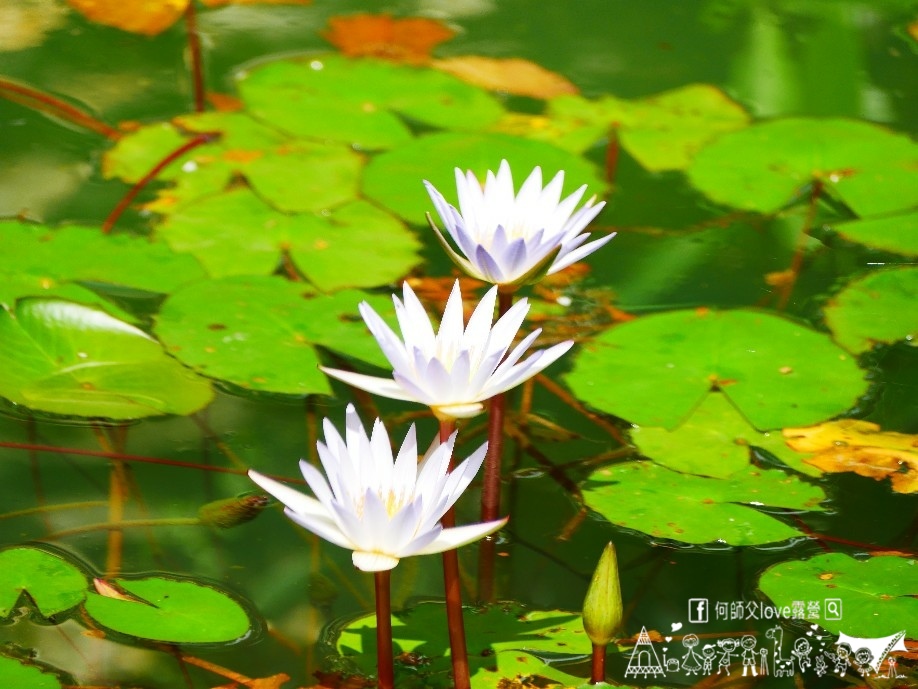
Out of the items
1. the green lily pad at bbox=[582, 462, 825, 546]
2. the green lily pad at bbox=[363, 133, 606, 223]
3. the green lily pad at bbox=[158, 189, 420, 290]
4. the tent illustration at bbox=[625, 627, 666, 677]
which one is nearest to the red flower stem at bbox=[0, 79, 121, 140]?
the green lily pad at bbox=[158, 189, 420, 290]

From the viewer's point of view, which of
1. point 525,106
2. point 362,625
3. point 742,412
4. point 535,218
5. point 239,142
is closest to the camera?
point 362,625

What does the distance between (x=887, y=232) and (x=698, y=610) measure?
140 centimetres

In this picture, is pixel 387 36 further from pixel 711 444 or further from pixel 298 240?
pixel 711 444

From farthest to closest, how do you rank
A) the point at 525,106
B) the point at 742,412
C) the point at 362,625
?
the point at 525,106, the point at 742,412, the point at 362,625

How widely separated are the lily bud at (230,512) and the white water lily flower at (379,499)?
0.44m

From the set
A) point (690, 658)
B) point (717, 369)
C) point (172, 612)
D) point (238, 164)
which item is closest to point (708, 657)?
point (690, 658)

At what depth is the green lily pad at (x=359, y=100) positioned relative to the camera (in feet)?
9.52

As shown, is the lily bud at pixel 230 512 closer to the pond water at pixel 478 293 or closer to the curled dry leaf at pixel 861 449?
the pond water at pixel 478 293

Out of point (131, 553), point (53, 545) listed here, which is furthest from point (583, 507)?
point (53, 545)

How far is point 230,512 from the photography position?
167cm

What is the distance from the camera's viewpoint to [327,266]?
2.33 meters

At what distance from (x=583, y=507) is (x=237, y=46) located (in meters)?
2.27

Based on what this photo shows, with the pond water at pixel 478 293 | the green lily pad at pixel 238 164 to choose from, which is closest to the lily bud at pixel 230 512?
the pond water at pixel 478 293

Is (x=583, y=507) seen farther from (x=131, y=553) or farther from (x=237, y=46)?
(x=237, y=46)
